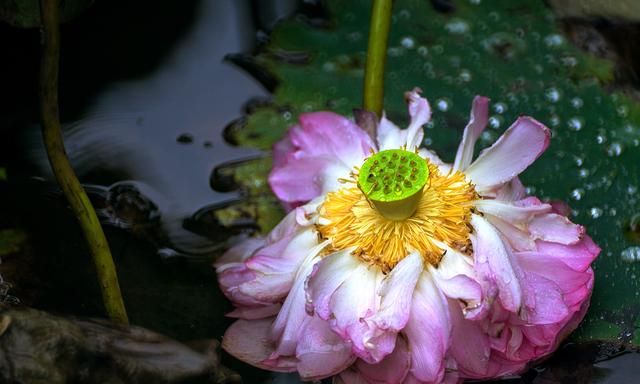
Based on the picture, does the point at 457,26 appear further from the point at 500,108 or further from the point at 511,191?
the point at 511,191

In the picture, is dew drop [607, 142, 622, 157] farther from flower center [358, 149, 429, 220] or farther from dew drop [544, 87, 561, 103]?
flower center [358, 149, 429, 220]

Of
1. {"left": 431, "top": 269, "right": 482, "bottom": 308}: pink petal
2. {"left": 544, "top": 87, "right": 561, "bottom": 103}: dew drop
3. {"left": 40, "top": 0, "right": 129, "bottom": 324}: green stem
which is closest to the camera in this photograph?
{"left": 431, "top": 269, "right": 482, "bottom": 308}: pink petal

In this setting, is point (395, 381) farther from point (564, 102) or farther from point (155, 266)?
point (564, 102)

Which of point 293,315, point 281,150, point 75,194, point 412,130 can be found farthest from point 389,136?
point 75,194

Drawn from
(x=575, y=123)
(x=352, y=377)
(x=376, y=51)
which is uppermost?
(x=376, y=51)

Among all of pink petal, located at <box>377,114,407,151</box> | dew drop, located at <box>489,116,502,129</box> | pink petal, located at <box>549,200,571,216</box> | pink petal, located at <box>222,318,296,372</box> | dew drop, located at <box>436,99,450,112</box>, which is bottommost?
pink petal, located at <box>222,318,296,372</box>

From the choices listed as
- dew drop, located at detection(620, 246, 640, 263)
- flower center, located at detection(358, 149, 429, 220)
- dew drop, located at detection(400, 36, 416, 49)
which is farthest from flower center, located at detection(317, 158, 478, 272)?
dew drop, located at detection(400, 36, 416, 49)

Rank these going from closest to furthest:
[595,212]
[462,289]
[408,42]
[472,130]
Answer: [462,289] < [472,130] < [595,212] < [408,42]
